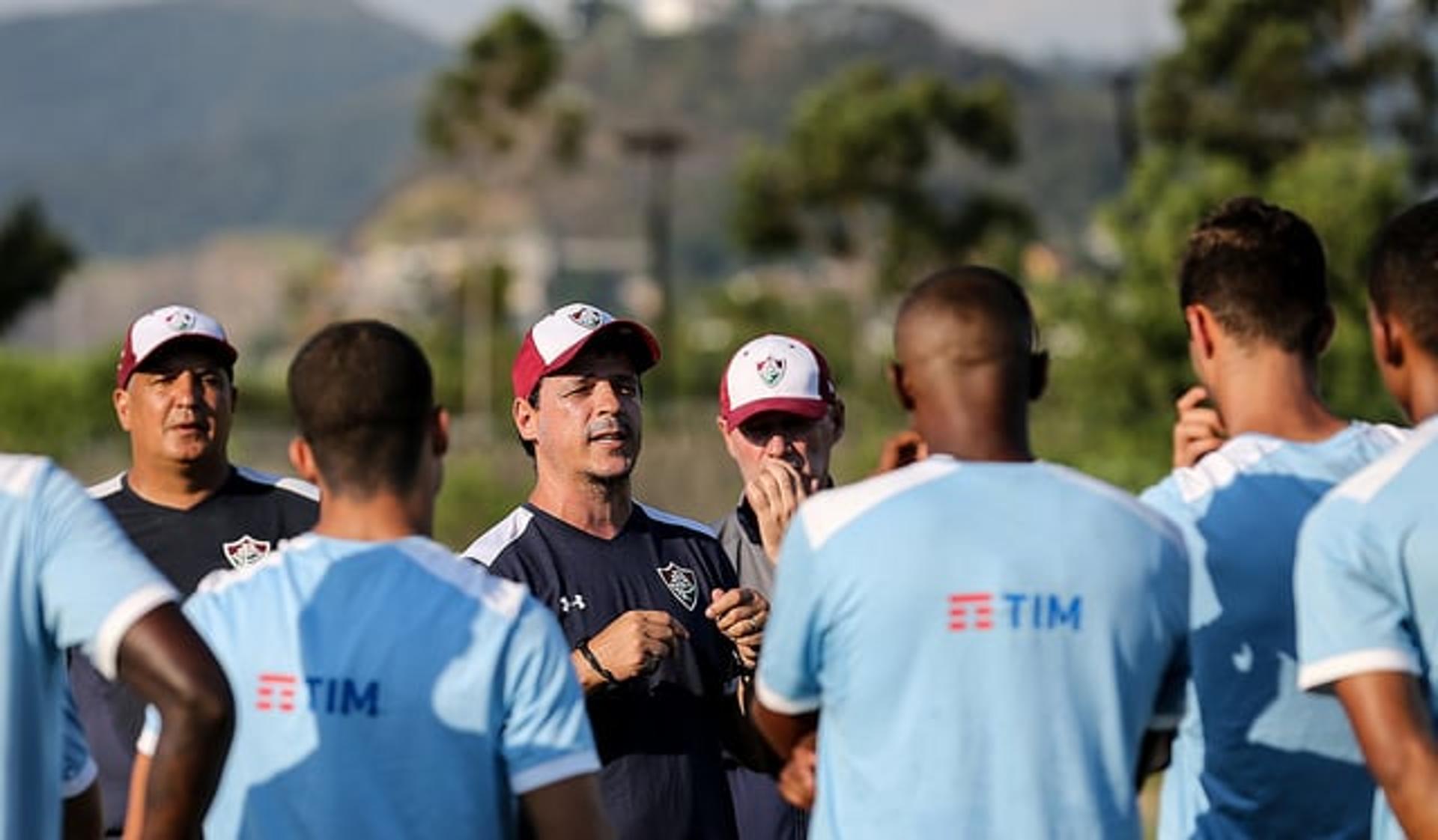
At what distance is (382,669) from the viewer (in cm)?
459

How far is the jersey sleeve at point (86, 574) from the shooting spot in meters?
4.47

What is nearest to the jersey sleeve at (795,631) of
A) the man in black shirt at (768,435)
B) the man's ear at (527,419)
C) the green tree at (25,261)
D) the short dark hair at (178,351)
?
the man in black shirt at (768,435)

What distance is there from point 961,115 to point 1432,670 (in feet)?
209

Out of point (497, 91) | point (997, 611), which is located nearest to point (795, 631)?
point (997, 611)

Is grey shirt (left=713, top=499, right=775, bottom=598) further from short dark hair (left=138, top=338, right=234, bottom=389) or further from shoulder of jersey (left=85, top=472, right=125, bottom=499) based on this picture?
shoulder of jersey (left=85, top=472, right=125, bottom=499)

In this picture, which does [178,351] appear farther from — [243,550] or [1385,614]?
[1385,614]

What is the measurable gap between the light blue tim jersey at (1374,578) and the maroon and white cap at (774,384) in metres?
2.47

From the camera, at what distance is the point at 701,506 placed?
165ft

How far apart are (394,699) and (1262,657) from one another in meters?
1.85

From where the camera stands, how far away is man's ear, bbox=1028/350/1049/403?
488 cm

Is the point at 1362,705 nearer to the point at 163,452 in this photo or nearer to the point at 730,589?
the point at 730,589

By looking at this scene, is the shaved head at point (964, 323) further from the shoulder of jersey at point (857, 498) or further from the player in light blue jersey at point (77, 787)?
the player in light blue jersey at point (77, 787)

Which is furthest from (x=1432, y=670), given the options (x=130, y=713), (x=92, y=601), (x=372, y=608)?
(x=130, y=713)

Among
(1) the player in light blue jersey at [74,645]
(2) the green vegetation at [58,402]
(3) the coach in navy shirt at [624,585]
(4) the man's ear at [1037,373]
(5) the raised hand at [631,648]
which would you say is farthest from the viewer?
(2) the green vegetation at [58,402]
